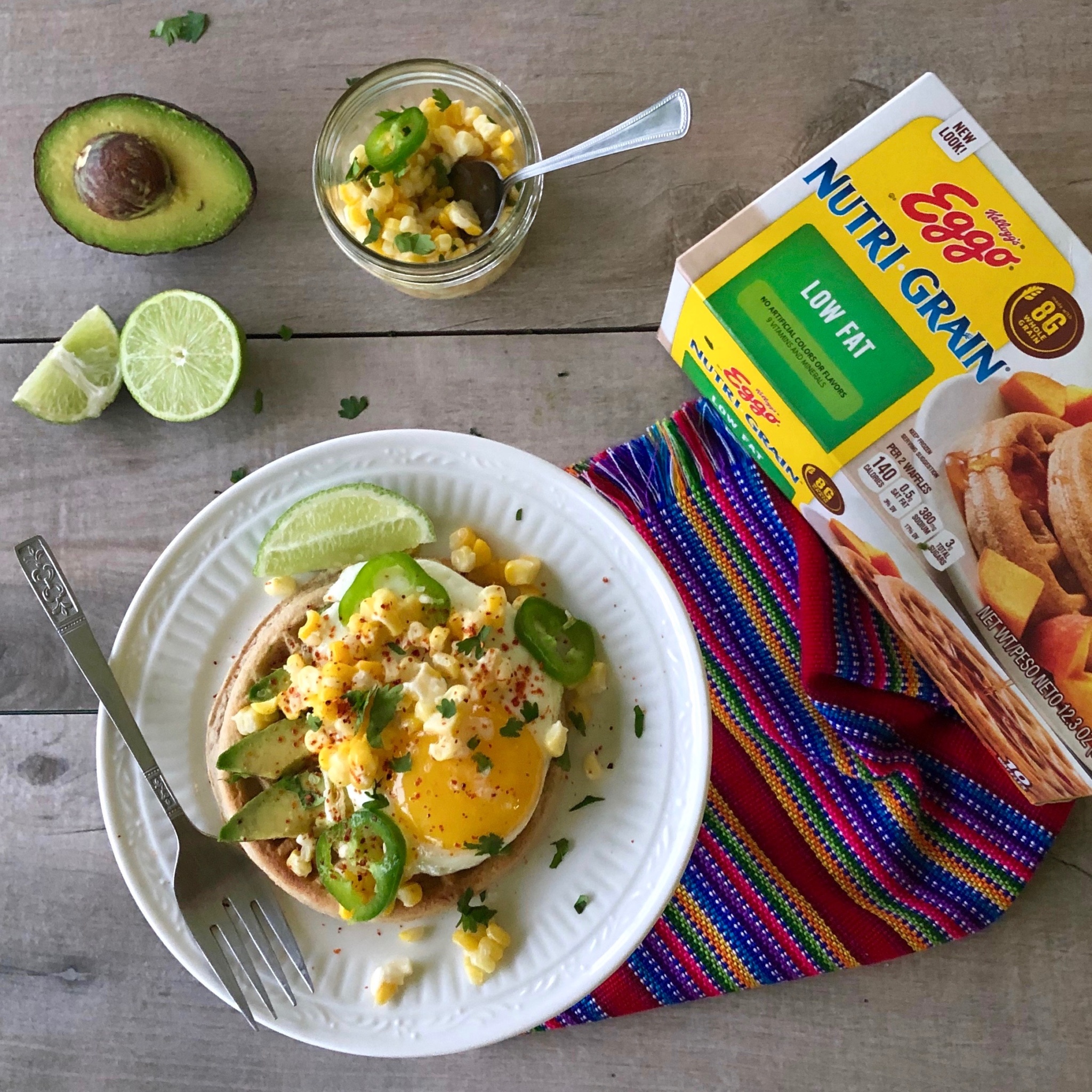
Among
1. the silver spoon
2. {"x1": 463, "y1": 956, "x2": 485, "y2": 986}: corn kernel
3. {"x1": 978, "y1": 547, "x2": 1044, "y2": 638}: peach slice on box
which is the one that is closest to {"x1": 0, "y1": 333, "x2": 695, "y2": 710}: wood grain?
the silver spoon

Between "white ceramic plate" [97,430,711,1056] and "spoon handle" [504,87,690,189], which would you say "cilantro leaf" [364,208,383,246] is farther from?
"white ceramic plate" [97,430,711,1056]

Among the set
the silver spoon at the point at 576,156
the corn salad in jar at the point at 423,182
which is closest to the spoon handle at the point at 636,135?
the silver spoon at the point at 576,156

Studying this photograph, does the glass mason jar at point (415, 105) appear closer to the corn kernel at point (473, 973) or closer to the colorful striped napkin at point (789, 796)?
the colorful striped napkin at point (789, 796)

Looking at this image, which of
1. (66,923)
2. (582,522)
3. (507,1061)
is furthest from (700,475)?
(66,923)

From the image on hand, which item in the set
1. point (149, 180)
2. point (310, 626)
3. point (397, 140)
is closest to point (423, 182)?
point (397, 140)

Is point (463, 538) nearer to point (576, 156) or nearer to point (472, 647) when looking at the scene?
point (472, 647)
